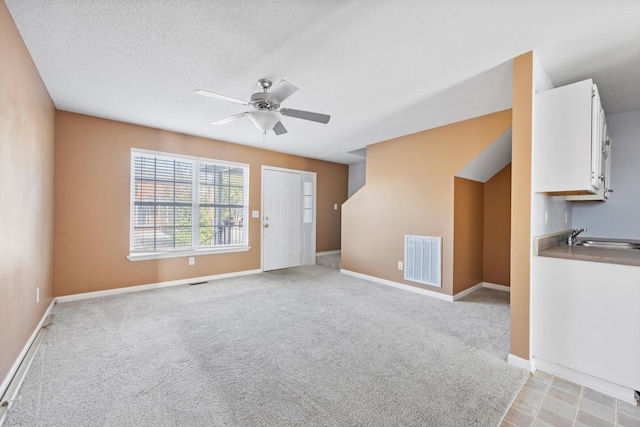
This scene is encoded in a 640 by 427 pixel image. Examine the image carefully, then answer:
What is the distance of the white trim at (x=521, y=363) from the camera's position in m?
2.10

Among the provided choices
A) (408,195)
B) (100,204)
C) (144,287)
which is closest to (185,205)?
(100,204)

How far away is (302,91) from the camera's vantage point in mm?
2859

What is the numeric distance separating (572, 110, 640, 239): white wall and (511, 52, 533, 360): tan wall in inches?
85.8

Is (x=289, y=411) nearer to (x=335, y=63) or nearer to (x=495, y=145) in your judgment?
(x=335, y=63)

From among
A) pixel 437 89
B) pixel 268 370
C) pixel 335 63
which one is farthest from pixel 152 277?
pixel 437 89

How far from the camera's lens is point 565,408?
67.7 inches

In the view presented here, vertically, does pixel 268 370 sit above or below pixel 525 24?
below

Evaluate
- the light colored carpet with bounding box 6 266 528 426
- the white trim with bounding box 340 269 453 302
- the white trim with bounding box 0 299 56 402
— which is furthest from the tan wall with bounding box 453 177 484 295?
the white trim with bounding box 0 299 56 402

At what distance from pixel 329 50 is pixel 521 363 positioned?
284cm

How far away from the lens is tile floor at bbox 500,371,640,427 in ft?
5.26

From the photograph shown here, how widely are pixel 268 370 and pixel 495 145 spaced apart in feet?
12.0

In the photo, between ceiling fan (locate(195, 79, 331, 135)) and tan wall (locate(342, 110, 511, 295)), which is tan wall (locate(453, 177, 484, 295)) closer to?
tan wall (locate(342, 110, 511, 295))

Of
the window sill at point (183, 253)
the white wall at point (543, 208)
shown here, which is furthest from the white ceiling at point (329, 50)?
the window sill at point (183, 253)

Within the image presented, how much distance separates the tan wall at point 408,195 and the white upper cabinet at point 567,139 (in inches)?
47.1
